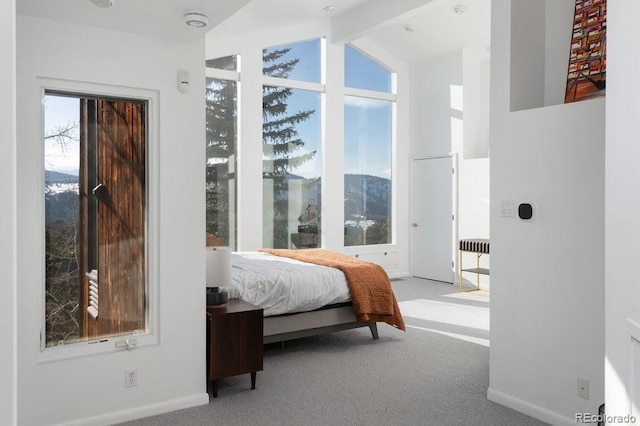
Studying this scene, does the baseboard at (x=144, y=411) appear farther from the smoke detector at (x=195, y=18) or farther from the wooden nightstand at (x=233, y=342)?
the smoke detector at (x=195, y=18)

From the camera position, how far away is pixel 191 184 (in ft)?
10.5

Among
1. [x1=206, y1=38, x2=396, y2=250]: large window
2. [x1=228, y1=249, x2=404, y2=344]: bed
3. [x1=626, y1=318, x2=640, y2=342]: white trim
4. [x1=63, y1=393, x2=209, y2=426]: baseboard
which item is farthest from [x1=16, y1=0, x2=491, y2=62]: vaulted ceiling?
[x1=626, y1=318, x2=640, y2=342]: white trim

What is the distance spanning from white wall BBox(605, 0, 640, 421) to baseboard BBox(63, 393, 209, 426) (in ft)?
7.70

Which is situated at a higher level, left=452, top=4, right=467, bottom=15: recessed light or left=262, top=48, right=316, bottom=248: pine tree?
left=452, top=4, right=467, bottom=15: recessed light

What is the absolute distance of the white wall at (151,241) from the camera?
271 cm

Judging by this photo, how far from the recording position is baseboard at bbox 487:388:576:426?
2895mm

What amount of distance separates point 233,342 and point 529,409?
1.90 m

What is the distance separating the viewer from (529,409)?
3068 mm

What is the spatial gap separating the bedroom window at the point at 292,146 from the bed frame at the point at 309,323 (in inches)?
112

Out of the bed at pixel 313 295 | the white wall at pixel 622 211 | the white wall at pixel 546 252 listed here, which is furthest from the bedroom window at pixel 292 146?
the white wall at pixel 622 211

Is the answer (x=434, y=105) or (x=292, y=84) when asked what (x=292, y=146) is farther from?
(x=434, y=105)

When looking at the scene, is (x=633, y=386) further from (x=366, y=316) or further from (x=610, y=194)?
(x=366, y=316)

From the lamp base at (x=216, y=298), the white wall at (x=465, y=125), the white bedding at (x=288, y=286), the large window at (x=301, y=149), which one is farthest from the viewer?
the white wall at (x=465, y=125)

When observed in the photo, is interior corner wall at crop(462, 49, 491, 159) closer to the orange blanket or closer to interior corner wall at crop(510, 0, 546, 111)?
the orange blanket
